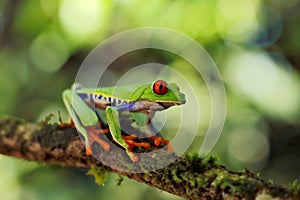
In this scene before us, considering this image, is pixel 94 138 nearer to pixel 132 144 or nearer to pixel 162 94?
pixel 132 144

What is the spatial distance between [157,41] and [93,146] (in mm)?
1838

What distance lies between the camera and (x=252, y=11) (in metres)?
3.20

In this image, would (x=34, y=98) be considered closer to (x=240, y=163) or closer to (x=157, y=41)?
(x=157, y=41)

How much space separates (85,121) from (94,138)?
0.10 m

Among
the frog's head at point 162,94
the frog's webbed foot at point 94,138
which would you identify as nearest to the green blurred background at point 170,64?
the frog's webbed foot at point 94,138

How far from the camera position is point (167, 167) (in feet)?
4.14

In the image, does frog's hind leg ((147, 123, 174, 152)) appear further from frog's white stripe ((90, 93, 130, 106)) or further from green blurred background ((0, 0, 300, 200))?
green blurred background ((0, 0, 300, 200))

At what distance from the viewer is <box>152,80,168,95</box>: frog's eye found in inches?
52.5

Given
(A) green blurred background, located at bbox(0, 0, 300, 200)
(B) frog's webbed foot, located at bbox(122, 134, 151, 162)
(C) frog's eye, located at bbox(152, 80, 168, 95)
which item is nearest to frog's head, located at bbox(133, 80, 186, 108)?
(C) frog's eye, located at bbox(152, 80, 168, 95)

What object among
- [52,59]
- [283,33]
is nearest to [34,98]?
[52,59]

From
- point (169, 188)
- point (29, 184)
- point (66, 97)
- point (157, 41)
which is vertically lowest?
point (29, 184)

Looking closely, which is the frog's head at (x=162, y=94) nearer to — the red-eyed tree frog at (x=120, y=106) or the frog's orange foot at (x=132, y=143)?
the red-eyed tree frog at (x=120, y=106)

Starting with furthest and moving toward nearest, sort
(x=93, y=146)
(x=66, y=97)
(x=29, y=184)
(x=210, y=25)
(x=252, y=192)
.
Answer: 1. (x=29, y=184)
2. (x=210, y=25)
3. (x=66, y=97)
4. (x=93, y=146)
5. (x=252, y=192)

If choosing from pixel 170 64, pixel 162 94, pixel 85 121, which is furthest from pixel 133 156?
pixel 170 64
